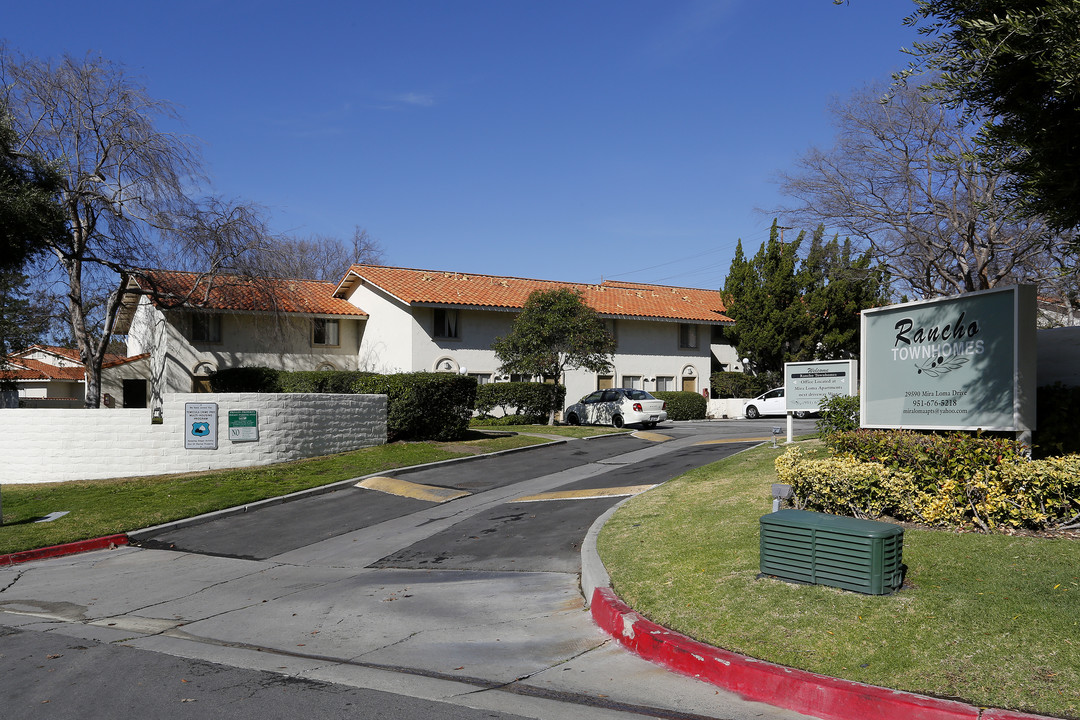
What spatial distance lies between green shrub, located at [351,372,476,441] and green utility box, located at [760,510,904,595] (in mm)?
16157

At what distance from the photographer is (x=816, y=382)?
16.8 metres

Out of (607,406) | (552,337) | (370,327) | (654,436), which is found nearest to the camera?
(654,436)

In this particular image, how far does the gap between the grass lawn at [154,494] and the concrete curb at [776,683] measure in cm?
1043

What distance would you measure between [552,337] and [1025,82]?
23.8 metres

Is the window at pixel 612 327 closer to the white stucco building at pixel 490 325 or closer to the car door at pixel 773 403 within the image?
the white stucco building at pixel 490 325

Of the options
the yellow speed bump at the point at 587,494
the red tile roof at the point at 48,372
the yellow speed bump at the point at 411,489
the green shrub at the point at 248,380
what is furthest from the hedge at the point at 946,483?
the red tile roof at the point at 48,372

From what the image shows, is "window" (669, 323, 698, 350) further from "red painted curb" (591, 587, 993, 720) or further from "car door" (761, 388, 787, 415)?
"red painted curb" (591, 587, 993, 720)

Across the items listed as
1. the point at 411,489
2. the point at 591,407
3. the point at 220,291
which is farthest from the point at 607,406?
the point at 220,291

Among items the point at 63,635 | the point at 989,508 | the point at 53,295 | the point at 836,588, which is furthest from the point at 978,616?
the point at 53,295

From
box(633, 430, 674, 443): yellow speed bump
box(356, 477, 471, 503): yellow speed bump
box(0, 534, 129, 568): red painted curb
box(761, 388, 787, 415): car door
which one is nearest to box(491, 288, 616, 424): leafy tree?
box(633, 430, 674, 443): yellow speed bump

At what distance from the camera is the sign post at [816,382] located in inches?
645

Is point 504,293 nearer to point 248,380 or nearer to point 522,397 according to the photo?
point 522,397

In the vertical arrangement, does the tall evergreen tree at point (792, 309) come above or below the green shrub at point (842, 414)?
above

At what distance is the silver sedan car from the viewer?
3059cm
